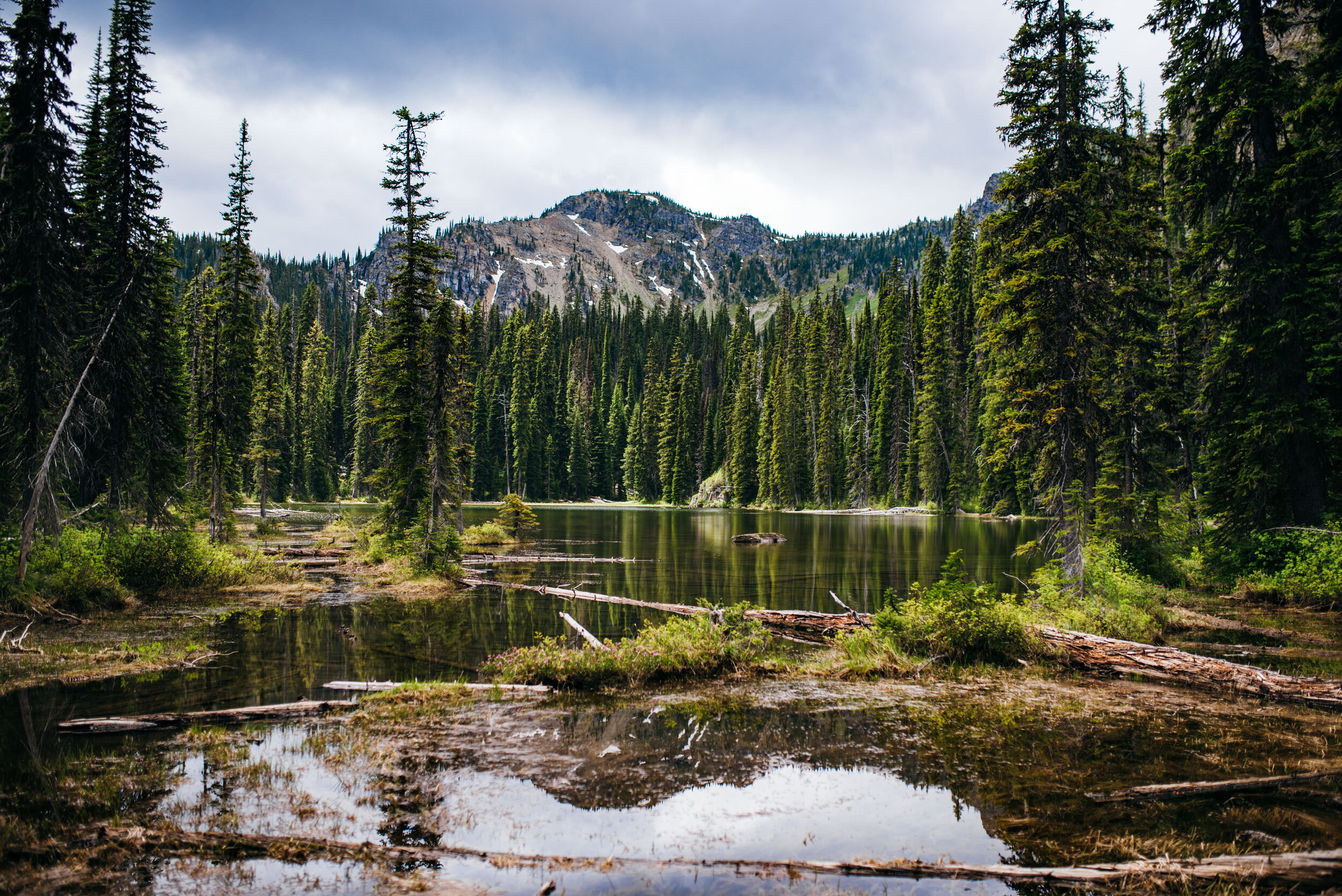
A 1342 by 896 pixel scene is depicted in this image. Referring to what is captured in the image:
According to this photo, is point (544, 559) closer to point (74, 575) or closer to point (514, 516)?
point (514, 516)

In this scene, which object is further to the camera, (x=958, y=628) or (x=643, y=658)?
(x=958, y=628)

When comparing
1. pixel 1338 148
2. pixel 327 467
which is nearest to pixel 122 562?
pixel 1338 148

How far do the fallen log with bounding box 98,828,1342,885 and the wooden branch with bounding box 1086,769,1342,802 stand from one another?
1.44 meters

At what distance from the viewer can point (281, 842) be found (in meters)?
5.75

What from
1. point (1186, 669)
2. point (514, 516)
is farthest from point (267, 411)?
point (1186, 669)

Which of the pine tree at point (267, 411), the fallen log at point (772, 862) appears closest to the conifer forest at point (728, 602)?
the fallen log at point (772, 862)

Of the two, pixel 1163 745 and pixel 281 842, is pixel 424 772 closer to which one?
pixel 281 842

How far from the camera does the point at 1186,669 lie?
10844 millimetres

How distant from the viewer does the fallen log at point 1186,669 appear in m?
9.62

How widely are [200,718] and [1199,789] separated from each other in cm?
1199

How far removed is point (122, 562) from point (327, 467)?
227ft

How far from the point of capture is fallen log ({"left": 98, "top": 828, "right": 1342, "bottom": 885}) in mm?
5121

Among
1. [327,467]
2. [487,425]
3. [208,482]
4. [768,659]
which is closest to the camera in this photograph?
[768,659]

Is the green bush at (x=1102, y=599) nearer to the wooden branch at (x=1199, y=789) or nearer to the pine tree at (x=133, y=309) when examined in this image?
the wooden branch at (x=1199, y=789)
